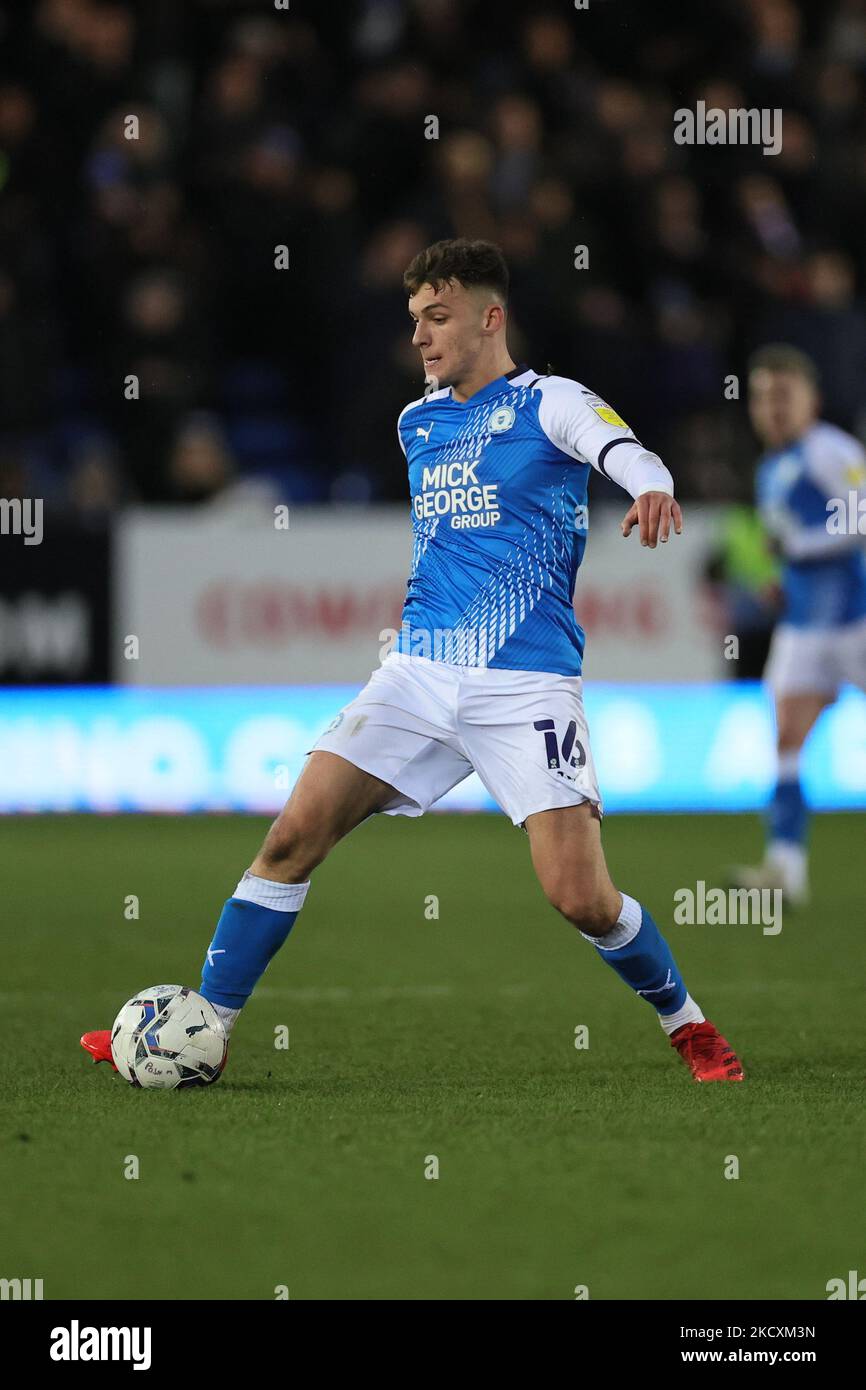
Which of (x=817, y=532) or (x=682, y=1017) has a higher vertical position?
(x=817, y=532)

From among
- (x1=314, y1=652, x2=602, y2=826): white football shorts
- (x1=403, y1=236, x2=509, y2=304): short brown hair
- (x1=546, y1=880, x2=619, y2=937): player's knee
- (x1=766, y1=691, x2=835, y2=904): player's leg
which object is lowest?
(x1=546, y1=880, x2=619, y2=937): player's knee

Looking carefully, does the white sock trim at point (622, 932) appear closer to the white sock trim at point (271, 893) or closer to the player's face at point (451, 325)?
the white sock trim at point (271, 893)

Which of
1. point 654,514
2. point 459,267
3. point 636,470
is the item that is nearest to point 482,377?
point 459,267

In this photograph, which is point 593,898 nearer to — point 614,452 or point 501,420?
point 614,452

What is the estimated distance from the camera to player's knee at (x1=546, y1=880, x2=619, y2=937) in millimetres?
5156

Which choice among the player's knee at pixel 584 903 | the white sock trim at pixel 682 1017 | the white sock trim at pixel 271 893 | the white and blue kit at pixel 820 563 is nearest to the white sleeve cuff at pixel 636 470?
the player's knee at pixel 584 903

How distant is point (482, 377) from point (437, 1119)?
1841mm

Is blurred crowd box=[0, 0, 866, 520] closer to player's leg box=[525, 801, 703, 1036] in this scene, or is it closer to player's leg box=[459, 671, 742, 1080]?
player's leg box=[459, 671, 742, 1080]

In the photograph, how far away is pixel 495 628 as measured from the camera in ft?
17.6

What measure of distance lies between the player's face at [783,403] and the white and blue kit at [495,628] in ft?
13.6

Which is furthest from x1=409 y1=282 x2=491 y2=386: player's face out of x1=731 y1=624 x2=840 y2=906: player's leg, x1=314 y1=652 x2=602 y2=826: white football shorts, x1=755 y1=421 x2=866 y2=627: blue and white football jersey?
x1=755 y1=421 x2=866 y2=627: blue and white football jersey

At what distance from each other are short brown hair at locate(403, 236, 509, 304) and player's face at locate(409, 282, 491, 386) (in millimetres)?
19

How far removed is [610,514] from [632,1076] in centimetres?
736

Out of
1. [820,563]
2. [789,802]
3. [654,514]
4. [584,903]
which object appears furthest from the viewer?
[820,563]
